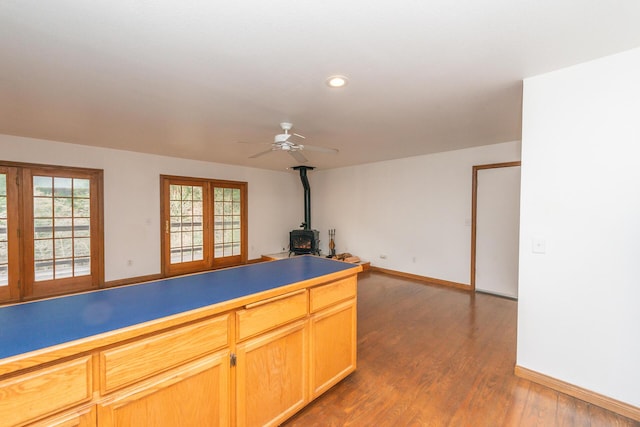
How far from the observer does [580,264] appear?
1.93 metres

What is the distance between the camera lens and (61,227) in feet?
13.6

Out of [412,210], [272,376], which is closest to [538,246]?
[272,376]

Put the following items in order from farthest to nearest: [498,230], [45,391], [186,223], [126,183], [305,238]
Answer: [305,238] < [186,223] < [126,183] < [498,230] < [45,391]

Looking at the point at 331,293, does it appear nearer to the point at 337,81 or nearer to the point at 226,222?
the point at 337,81

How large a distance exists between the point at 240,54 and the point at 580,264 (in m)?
2.82

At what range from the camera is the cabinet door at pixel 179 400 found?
1082mm

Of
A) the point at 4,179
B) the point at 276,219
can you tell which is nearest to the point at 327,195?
the point at 276,219

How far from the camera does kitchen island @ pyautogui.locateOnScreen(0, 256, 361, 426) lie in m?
0.94

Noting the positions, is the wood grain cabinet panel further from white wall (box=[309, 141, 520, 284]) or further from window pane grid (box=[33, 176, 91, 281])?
white wall (box=[309, 141, 520, 284])

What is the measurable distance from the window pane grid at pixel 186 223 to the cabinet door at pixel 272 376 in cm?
451

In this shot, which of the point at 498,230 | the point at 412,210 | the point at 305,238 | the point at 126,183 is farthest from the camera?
the point at 305,238

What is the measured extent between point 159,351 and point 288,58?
1.85 m

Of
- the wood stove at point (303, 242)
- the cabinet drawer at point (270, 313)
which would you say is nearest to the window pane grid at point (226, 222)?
the wood stove at point (303, 242)

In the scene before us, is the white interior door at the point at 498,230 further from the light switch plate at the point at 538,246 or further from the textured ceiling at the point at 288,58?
the light switch plate at the point at 538,246
